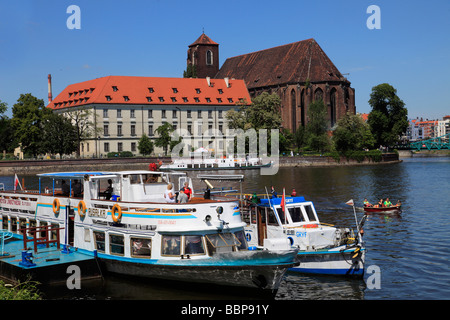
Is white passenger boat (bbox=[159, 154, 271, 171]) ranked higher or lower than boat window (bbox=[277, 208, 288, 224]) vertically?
higher

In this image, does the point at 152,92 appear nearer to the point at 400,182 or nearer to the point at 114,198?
the point at 400,182

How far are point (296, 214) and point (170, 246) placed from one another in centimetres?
705

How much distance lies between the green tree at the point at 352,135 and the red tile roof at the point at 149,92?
22.7 meters

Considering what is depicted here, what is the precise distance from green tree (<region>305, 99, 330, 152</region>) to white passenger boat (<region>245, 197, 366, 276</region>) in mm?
92992

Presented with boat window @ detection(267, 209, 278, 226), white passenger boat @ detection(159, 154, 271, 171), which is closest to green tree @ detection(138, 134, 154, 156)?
white passenger boat @ detection(159, 154, 271, 171)

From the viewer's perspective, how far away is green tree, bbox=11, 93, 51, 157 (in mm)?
107312

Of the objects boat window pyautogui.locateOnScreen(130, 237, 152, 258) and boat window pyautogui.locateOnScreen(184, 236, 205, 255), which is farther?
boat window pyautogui.locateOnScreen(130, 237, 152, 258)

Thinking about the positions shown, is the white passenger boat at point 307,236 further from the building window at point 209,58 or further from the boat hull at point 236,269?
the building window at point 209,58

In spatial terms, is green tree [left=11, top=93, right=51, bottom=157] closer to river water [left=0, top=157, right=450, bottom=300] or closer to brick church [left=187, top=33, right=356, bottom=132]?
brick church [left=187, top=33, right=356, bottom=132]

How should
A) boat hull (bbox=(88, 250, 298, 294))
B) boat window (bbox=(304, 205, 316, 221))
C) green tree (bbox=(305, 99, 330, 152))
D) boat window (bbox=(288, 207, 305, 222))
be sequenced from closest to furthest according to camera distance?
boat hull (bbox=(88, 250, 298, 294)), boat window (bbox=(288, 207, 305, 222)), boat window (bbox=(304, 205, 316, 221)), green tree (bbox=(305, 99, 330, 152))

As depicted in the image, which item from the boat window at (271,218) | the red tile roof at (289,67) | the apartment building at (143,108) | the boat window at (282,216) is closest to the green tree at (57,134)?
the apartment building at (143,108)

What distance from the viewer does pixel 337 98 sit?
13425cm

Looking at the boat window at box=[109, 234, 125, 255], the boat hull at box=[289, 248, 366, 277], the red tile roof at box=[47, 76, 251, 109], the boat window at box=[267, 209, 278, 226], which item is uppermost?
the red tile roof at box=[47, 76, 251, 109]
